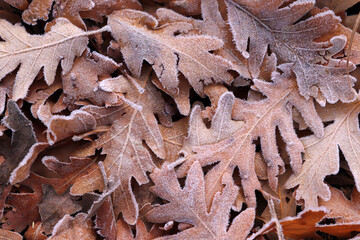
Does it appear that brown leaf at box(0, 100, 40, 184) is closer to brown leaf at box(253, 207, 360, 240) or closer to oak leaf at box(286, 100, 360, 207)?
brown leaf at box(253, 207, 360, 240)

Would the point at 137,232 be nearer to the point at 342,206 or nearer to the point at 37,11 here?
the point at 342,206

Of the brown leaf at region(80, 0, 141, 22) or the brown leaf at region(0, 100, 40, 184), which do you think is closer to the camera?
the brown leaf at region(0, 100, 40, 184)

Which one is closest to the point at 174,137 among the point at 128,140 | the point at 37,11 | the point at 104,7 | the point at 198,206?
the point at 128,140

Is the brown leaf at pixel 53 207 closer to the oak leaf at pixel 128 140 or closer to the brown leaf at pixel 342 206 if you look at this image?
the oak leaf at pixel 128 140

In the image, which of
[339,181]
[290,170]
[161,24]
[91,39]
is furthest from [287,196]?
[91,39]

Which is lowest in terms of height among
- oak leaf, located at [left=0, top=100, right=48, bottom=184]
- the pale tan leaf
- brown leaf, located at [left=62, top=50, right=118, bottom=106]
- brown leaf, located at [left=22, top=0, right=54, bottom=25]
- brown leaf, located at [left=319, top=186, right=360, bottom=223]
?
brown leaf, located at [left=319, top=186, right=360, bottom=223]

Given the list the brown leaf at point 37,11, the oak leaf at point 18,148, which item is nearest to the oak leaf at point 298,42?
the brown leaf at point 37,11

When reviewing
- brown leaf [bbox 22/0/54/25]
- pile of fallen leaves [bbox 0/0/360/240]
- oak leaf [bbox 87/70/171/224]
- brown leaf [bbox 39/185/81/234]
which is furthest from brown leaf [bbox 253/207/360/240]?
brown leaf [bbox 22/0/54/25]
